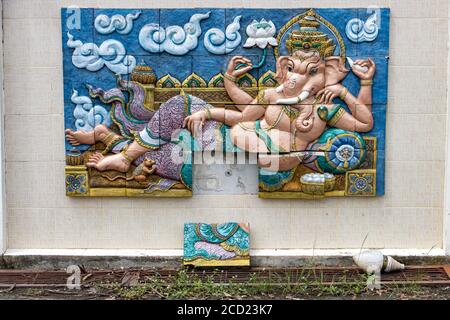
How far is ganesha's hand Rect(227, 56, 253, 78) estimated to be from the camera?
5688 millimetres

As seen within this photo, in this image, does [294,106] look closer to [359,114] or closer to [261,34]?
[359,114]

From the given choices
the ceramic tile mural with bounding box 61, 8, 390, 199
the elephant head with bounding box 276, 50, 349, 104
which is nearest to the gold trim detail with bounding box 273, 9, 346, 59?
the ceramic tile mural with bounding box 61, 8, 390, 199

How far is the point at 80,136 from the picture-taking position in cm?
578

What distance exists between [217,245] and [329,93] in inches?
64.3

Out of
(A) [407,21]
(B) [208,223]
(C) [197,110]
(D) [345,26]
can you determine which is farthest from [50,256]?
(A) [407,21]

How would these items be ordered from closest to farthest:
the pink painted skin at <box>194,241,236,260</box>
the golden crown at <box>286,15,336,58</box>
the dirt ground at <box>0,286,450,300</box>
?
the dirt ground at <box>0,286,450,300</box>
the golden crown at <box>286,15,336,58</box>
the pink painted skin at <box>194,241,236,260</box>

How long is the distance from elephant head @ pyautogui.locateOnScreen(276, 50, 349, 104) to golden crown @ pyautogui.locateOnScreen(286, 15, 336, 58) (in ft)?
0.14

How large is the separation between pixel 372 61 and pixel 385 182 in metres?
1.06

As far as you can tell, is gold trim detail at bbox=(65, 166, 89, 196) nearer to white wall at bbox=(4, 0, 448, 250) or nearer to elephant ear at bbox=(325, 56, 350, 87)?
white wall at bbox=(4, 0, 448, 250)

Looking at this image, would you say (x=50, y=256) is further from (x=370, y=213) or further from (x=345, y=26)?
(x=345, y=26)

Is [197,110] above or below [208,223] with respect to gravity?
above

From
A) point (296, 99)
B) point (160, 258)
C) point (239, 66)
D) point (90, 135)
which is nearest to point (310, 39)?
point (296, 99)

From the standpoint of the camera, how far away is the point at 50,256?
19.2ft

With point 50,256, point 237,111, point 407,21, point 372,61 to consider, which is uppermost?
point 407,21
